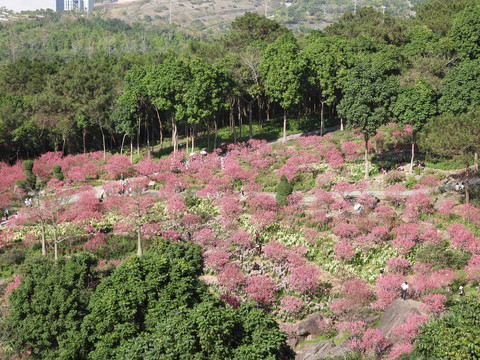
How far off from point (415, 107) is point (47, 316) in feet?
111

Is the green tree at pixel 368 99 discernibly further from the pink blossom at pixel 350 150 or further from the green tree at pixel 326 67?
the green tree at pixel 326 67

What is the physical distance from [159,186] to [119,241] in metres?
10.8

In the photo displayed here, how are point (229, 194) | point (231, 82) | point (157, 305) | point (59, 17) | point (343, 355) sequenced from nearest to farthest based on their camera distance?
1. point (343, 355)
2. point (157, 305)
3. point (229, 194)
4. point (231, 82)
5. point (59, 17)

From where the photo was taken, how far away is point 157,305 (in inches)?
917

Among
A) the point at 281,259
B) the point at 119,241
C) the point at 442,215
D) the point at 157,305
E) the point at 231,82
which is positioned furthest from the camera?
the point at 231,82

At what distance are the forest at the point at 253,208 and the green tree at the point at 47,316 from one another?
0.33 ft

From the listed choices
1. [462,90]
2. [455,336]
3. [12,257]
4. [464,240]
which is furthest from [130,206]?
[462,90]

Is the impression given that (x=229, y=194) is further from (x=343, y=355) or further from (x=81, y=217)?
(x=343, y=355)

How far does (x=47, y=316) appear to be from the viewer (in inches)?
930

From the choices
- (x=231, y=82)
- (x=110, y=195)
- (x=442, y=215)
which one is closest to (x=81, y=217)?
(x=110, y=195)

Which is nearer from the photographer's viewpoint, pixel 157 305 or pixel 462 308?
pixel 462 308

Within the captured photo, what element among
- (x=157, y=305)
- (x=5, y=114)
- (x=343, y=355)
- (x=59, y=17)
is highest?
(x=59, y=17)

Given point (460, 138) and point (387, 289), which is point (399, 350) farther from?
point (460, 138)

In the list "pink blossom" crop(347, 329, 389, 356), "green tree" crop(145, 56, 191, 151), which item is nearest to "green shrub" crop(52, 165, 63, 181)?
"green tree" crop(145, 56, 191, 151)
